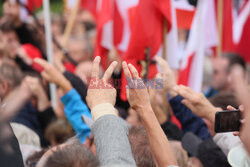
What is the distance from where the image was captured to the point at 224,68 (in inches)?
182

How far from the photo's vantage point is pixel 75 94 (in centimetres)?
277

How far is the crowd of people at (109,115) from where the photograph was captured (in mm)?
1479

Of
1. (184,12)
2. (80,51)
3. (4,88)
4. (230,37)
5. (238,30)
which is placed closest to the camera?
(4,88)

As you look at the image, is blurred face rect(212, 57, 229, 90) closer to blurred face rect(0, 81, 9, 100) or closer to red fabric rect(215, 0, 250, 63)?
red fabric rect(215, 0, 250, 63)

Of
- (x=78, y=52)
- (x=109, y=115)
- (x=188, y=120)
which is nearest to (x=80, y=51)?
(x=78, y=52)

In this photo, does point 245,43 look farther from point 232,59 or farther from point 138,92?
point 138,92

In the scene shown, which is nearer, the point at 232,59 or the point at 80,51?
the point at 232,59

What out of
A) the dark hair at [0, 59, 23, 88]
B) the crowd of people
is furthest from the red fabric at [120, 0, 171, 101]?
the dark hair at [0, 59, 23, 88]

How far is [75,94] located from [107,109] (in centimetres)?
122

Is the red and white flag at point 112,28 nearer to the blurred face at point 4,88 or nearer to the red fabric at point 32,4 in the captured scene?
the blurred face at point 4,88

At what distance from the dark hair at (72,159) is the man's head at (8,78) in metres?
1.69

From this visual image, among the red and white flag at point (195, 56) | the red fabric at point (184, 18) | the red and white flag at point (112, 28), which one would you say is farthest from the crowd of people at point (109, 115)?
the red fabric at point (184, 18)

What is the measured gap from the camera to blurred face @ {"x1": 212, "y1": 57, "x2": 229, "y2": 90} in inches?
177

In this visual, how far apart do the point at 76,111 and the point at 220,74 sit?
2.36 metres
